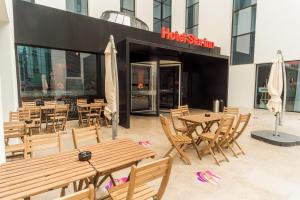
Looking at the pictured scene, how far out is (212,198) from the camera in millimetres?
2406

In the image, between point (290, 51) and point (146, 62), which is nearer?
point (146, 62)

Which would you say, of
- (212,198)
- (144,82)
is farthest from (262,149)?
(144,82)

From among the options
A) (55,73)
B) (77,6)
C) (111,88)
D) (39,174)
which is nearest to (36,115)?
(55,73)

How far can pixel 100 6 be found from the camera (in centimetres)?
1020

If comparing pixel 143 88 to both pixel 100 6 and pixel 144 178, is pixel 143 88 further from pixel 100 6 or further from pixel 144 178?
pixel 144 178

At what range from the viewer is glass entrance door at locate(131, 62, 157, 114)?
8348 millimetres

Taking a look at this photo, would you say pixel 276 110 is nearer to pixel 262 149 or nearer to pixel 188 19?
pixel 262 149

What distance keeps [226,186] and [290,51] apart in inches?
361

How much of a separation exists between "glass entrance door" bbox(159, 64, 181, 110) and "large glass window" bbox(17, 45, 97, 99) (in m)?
3.58

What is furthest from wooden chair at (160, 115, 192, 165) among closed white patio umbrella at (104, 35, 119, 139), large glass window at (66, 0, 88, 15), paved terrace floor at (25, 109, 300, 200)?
large glass window at (66, 0, 88, 15)

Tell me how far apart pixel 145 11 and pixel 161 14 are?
2.21m

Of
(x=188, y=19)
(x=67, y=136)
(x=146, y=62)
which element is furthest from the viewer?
(x=188, y=19)

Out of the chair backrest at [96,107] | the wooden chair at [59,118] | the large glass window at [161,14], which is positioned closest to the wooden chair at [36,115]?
the wooden chair at [59,118]

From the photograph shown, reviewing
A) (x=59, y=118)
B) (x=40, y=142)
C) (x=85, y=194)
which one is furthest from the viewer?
(x=59, y=118)
